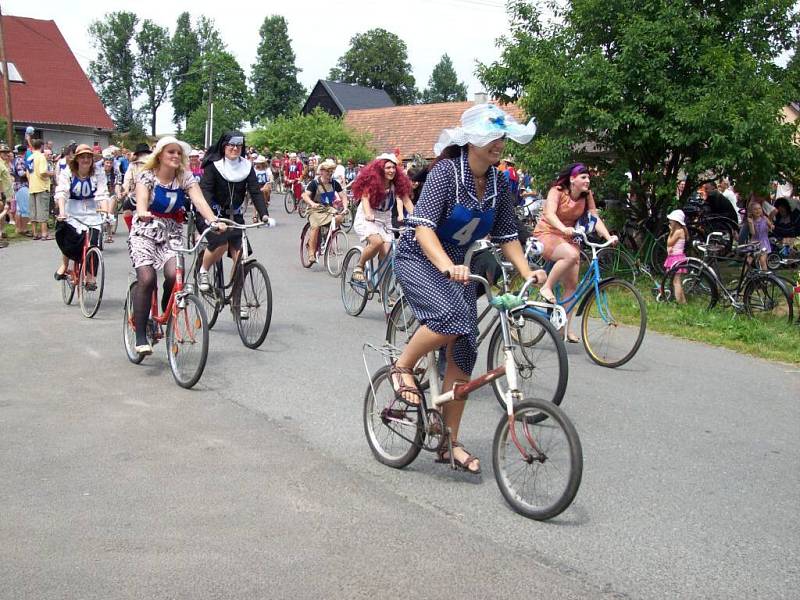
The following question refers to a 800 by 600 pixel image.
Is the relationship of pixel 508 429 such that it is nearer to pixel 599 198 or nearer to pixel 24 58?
pixel 599 198

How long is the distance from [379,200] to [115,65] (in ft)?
376

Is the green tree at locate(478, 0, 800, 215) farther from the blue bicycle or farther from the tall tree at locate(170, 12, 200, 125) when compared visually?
the tall tree at locate(170, 12, 200, 125)

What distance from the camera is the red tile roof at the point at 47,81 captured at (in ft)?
180

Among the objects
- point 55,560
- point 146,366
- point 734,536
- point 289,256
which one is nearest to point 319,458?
point 55,560

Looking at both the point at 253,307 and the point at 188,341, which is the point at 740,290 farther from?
the point at 188,341

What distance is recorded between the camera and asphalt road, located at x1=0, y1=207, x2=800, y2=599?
374cm

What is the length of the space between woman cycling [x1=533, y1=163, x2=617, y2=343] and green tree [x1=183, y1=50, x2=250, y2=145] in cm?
8113

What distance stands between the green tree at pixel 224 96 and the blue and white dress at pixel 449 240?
276 ft

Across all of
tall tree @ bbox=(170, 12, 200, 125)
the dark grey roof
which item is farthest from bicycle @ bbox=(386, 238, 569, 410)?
tall tree @ bbox=(170, 12, 200, 125)

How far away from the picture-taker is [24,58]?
5909 centimetres

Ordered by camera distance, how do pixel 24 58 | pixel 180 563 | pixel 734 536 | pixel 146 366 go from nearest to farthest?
pixel 180 563 < pixel 734 536 < pixel 146 366 < pixel 24 58

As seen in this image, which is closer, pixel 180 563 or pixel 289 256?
pixel 180 563

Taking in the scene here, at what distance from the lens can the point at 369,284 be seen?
10.2 meters

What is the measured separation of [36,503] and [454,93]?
456 ft
